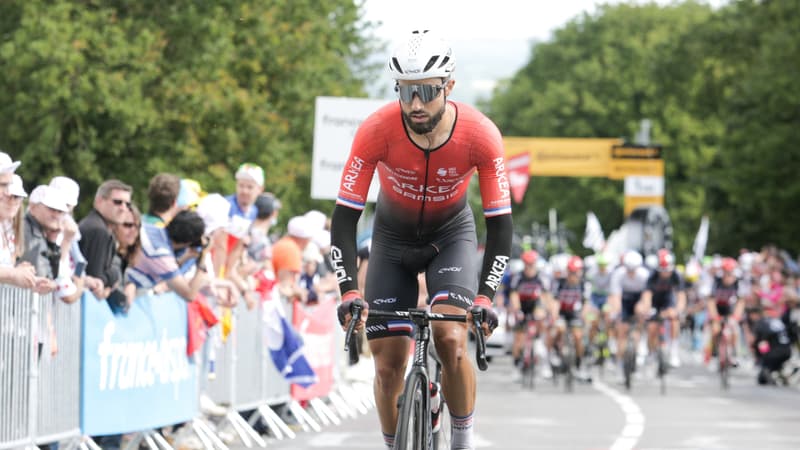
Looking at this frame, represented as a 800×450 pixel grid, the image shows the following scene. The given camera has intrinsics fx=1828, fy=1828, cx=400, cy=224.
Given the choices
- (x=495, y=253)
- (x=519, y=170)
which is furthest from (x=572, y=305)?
(x=519, y=170)

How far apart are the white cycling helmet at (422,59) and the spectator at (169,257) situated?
5.01 m

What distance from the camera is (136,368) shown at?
1207cm

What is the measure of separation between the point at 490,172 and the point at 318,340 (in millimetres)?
9514

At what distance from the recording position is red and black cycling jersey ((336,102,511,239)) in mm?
8430

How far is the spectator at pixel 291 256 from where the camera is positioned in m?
16.6

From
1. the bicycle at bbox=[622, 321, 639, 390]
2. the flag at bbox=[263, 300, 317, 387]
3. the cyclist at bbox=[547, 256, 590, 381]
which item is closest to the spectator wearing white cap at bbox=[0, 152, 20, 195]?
the flag at bbox=[263, 300, 317, 387]

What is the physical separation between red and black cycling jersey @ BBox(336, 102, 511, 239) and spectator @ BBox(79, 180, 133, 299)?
350 centimetres

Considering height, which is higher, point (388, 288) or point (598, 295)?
point (388, 288)

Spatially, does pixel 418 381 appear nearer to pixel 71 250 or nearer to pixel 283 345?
pixel 71 250

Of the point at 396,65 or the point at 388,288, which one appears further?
the point at 388,288

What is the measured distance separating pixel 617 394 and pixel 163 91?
9866 mm

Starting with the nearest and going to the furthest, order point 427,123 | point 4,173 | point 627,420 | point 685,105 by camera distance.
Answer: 1. point 427,123
2. point 4,173
3. point 627,420
4. point 685,105

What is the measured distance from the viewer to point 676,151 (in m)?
75.2

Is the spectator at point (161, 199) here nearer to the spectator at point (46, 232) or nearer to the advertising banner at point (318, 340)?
the spectator at point (46, 232)
